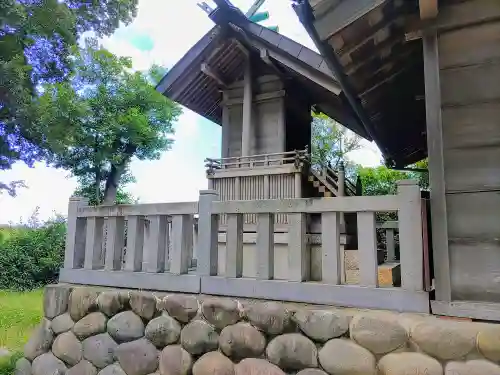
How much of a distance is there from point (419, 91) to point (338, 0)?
210 cm

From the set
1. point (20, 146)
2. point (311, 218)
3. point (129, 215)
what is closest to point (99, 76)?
point (20, 146)

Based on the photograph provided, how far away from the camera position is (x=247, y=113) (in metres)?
8.54

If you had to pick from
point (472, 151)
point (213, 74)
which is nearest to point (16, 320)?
point (213, 74)

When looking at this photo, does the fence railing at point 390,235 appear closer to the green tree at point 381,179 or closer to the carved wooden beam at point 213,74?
the carved wooden beam at point 213,74

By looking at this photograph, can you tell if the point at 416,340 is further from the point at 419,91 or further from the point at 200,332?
the point at 419,91

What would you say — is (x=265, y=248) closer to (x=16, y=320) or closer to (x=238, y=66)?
(x=238, y=66)

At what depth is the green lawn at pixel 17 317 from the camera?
7008 mm

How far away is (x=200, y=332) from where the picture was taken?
3.10m

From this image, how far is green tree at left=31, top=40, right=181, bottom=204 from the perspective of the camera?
60.8ft

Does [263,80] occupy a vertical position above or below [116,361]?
above

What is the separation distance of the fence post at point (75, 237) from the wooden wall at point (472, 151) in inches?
146

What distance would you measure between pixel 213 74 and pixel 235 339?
730cm

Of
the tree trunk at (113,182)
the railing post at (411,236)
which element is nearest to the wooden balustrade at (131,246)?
the railing post at (411,236)

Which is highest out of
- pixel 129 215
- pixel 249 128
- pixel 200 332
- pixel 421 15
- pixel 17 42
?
pixel 17 42
